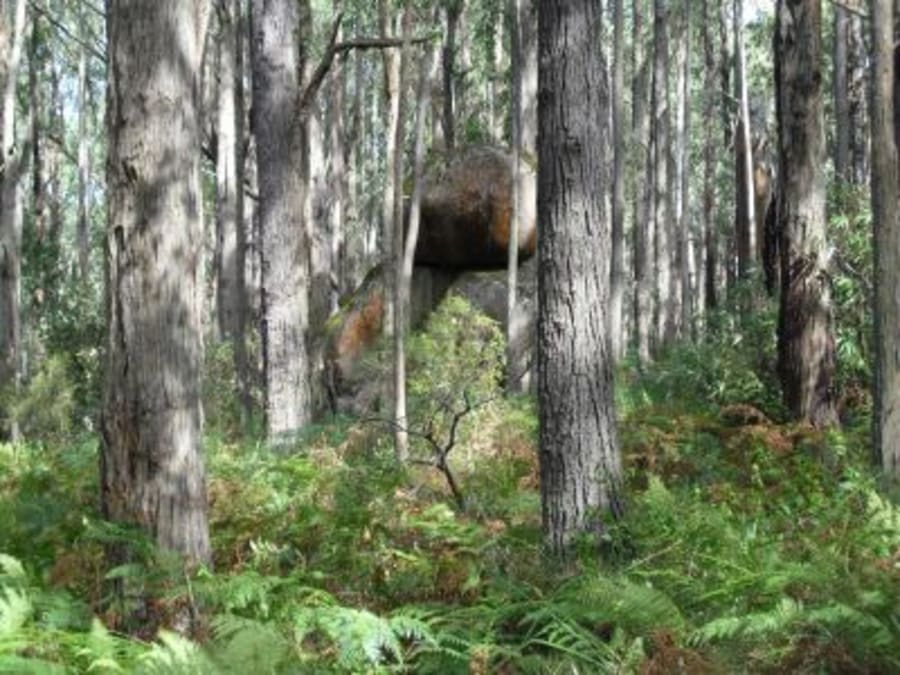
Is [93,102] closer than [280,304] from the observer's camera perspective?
No

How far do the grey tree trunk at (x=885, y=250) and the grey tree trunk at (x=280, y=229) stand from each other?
16.4 ft

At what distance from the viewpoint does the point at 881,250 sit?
708cm

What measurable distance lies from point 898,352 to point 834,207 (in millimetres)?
5816

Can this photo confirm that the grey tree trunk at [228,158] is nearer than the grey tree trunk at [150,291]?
No

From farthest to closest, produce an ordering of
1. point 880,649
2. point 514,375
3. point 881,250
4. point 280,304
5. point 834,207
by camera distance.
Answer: point 514,375 → point 834,207 → point 280,304 → point 881,250 → point 880,649

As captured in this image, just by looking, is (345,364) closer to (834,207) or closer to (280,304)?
(280,304)

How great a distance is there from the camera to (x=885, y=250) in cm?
707

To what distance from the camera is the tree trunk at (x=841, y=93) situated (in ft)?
65.0

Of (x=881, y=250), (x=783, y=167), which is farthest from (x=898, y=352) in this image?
(x=783, y=167)

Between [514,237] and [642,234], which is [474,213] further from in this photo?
[642,234]

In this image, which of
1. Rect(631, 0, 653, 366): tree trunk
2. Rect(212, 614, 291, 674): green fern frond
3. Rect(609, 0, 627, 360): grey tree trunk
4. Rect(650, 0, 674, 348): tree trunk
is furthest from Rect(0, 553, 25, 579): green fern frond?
Rect(650, 0, 674, 348): tree trunk

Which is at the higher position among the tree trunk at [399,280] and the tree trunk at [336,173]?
the tree trunk at [336,173]

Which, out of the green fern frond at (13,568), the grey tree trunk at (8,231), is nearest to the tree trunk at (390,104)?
the grey tree trunk at (8,231)

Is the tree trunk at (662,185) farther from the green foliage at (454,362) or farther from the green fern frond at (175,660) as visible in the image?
the green fern frond at (175,660)
